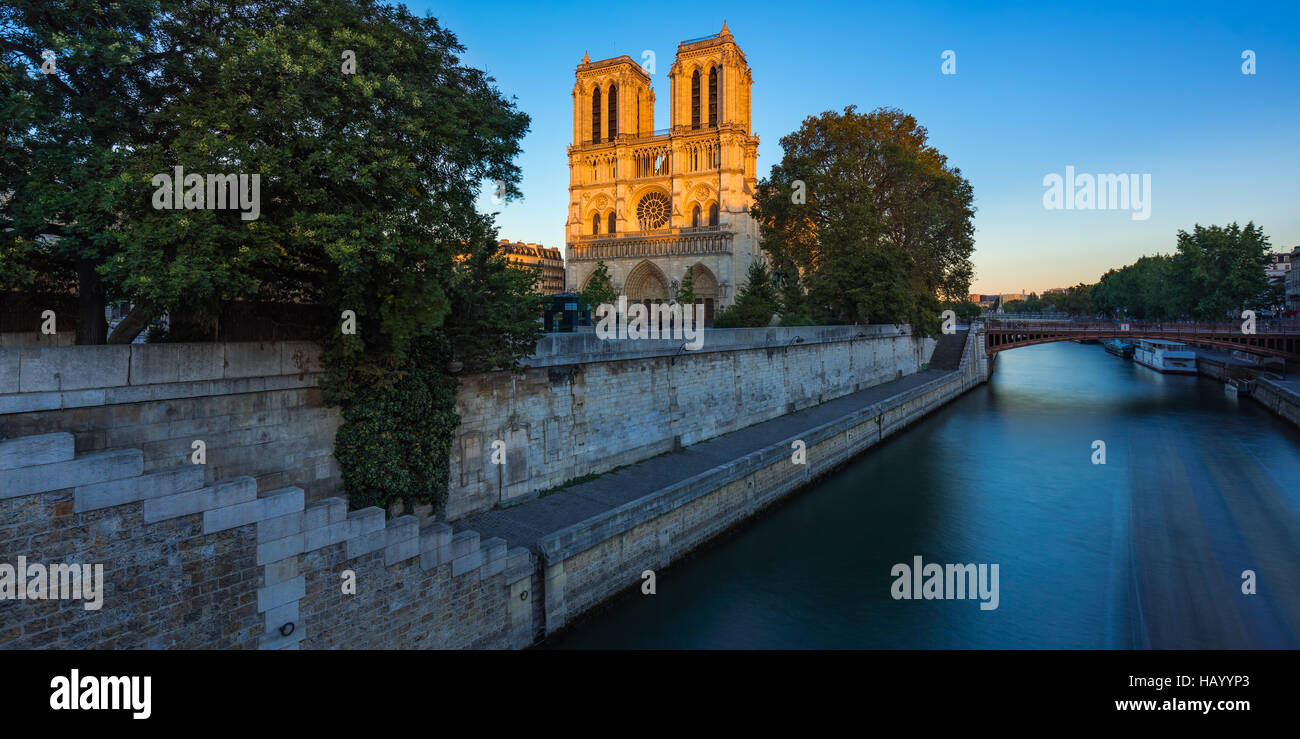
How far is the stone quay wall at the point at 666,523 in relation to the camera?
993 centimetres

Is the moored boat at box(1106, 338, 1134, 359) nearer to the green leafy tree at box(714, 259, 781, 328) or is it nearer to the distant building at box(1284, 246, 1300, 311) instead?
the distant building at box(1284, 246, 1300, 311)

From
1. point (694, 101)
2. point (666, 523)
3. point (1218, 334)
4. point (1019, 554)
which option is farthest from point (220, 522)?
point (694, 101)

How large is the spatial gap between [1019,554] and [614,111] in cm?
5186

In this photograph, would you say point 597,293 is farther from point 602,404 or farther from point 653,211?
point 602,404

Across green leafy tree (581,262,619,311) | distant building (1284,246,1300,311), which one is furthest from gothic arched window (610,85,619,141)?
distant building (1284,246,1300,311)

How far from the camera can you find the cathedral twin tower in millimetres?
50531

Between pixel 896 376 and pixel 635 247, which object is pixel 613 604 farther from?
pixel 635 247

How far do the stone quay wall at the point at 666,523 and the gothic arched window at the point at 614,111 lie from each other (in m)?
42.9

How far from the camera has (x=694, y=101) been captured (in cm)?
5400

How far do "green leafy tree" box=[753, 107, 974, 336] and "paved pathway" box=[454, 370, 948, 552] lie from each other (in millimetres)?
12760

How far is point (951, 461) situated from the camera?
23047mm

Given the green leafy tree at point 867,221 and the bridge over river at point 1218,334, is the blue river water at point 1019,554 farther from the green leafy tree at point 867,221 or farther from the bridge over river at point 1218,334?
the bridge over river at point 1218,334

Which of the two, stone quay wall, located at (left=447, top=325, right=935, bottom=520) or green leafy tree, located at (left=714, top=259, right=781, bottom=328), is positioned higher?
green leafy tree, located at (left=714, top=259, right=781, bottom=328)
